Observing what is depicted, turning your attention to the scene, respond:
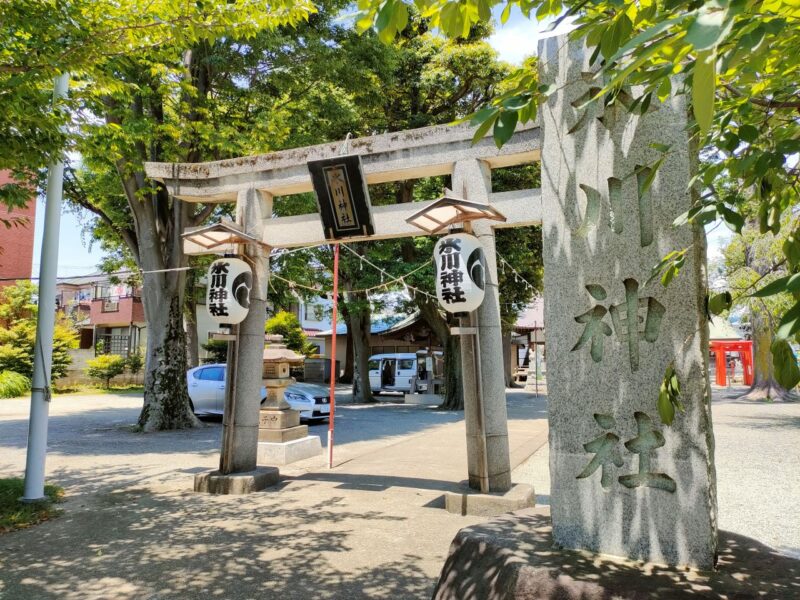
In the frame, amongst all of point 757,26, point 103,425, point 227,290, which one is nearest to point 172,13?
point 227,290

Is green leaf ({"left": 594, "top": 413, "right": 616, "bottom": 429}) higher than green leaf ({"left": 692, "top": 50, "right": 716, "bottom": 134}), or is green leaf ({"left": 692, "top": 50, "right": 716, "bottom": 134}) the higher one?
green leaf ({"left": 692, "top": 50, "right": 716, "bottom": 134})

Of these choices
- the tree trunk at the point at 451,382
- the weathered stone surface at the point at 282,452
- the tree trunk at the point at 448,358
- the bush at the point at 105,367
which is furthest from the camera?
the bush at the point at 105,367

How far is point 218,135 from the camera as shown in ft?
35.7

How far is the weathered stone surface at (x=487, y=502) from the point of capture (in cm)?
582

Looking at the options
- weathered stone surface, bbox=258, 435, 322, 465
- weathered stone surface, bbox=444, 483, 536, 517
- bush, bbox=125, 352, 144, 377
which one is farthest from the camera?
bush, bbox=125, 352, 144, 377

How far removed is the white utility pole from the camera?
6086 millimetres

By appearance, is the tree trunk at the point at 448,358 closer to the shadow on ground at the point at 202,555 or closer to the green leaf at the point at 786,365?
the shadow on ground at the point at 202,555

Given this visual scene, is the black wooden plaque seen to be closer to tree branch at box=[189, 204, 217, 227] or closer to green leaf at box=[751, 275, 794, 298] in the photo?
green leaf at box=[751, 275, 794, 298]

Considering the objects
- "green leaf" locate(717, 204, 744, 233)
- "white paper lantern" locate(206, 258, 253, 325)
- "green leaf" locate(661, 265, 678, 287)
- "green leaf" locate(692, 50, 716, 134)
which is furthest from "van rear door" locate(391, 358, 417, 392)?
"green leaf" locate(692, 50, 716, 134)

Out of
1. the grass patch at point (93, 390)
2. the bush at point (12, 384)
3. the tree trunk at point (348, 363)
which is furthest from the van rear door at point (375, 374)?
the bush at point (12, 384)

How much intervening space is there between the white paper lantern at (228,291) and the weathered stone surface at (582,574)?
479cm

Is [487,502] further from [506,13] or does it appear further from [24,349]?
[24,349]

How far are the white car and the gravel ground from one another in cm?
619

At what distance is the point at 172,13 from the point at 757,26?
6.80 m
